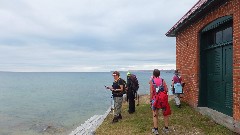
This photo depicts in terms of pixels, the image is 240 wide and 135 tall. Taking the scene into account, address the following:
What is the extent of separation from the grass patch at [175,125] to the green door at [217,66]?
2.34 feet

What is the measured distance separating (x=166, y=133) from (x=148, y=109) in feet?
14.6

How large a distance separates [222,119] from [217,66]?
2.08 meters

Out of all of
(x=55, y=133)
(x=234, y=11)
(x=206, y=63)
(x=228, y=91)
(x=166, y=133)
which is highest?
(x=234, y=11)

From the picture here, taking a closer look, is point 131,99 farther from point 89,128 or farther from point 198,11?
point 198,11


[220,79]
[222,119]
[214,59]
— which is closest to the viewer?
[222,119]

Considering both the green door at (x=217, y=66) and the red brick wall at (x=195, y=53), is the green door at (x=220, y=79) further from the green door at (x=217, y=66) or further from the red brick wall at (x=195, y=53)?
the red brick wall at (x=195, y=53)

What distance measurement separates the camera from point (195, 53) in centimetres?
1233

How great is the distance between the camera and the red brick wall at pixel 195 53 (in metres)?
8.69

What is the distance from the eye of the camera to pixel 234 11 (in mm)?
8773

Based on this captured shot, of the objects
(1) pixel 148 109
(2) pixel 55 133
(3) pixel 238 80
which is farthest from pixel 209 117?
(2) pixel 55 133

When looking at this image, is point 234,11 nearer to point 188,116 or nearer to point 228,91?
point 228,91

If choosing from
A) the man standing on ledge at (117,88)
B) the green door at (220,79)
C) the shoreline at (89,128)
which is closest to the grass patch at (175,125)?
the shoreline at (89,128)

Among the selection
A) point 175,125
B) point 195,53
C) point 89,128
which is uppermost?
point 195,53

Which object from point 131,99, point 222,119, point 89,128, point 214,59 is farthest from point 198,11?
point 89,128
